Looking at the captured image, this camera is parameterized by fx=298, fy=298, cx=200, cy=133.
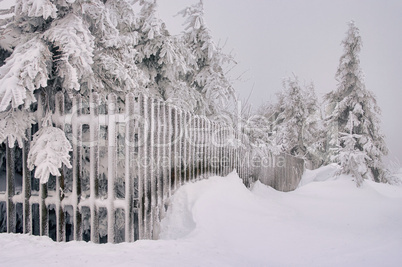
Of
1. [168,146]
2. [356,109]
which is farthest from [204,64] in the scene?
[356,109]

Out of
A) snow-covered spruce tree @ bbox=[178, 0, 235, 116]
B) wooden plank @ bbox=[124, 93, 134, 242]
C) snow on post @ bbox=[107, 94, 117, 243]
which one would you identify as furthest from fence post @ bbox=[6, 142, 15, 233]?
snow-covered spruce tree @ bbox=[178, 0, 235, 116]

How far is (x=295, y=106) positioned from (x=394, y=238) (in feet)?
80.2

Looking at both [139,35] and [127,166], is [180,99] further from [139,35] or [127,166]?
[127,166]

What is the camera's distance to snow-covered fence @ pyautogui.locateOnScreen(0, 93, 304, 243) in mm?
3756

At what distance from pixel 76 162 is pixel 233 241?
224 centimetres

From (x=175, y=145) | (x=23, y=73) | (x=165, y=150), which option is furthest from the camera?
(x=175, y=145)

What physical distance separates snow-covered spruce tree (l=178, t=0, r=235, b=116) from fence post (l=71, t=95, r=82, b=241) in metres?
5.51

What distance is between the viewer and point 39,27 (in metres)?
4.12

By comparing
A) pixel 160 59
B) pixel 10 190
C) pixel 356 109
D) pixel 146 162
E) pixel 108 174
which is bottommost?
pixel 10 190

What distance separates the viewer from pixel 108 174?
3.74 meters

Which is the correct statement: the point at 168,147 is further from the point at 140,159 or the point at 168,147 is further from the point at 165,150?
the point at 140,159

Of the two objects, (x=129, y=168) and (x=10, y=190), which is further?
(x=10, y=190)

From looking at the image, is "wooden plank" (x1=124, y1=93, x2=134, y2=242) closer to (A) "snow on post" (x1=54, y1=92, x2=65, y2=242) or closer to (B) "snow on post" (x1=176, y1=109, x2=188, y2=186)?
(A) "snow on post" (x1=54, y1=92, x2=65, y2=242)

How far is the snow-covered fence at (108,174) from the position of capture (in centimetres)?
376
